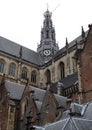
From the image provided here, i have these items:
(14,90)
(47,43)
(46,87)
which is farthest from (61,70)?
(14,90)

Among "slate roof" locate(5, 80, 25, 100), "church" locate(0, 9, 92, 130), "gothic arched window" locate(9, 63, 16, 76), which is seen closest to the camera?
"church" locate(0, 9, 92, 130)

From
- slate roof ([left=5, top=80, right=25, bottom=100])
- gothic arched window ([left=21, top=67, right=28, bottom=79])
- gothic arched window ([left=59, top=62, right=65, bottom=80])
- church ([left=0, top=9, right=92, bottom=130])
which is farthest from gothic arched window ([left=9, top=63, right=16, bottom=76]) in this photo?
slate roof ([left=5, top=80, right=25, bottom=100])

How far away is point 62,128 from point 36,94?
1377 centimetres

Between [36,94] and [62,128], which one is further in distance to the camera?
[36,94]

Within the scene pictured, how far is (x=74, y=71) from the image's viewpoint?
136 feet

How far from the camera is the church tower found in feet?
168

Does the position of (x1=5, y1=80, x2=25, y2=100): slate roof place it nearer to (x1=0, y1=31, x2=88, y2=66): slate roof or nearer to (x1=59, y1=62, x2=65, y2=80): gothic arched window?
(x1=59, y1=62, x2=65, y2=80): gothic arched window

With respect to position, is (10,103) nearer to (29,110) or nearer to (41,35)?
(29,110)

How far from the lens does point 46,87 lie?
3469 centimetres

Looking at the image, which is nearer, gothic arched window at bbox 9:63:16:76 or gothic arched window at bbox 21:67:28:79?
gothic arched window at bbox 9:63:16:76

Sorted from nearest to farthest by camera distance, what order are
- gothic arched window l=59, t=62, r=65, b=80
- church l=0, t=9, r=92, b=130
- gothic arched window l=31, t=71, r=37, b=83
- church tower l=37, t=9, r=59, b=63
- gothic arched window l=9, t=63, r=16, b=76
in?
1. church l=0, t=9, r=92, b=130
2. gothic arched window l=9, t=63, r=16, b=76
3. gothic arched window l=59, t=62, r=65, b=80
4. gothic arched window l=31, t=71, r=37, b=83
5. church tower l=37, t=9, r=59, b=63

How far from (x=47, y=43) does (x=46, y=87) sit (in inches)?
783

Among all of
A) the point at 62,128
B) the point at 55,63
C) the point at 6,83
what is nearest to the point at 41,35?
the point at 55,63

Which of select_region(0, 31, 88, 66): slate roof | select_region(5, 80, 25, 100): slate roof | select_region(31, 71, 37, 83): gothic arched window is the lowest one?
select_region(5, 80, 25, 100): slate roof
